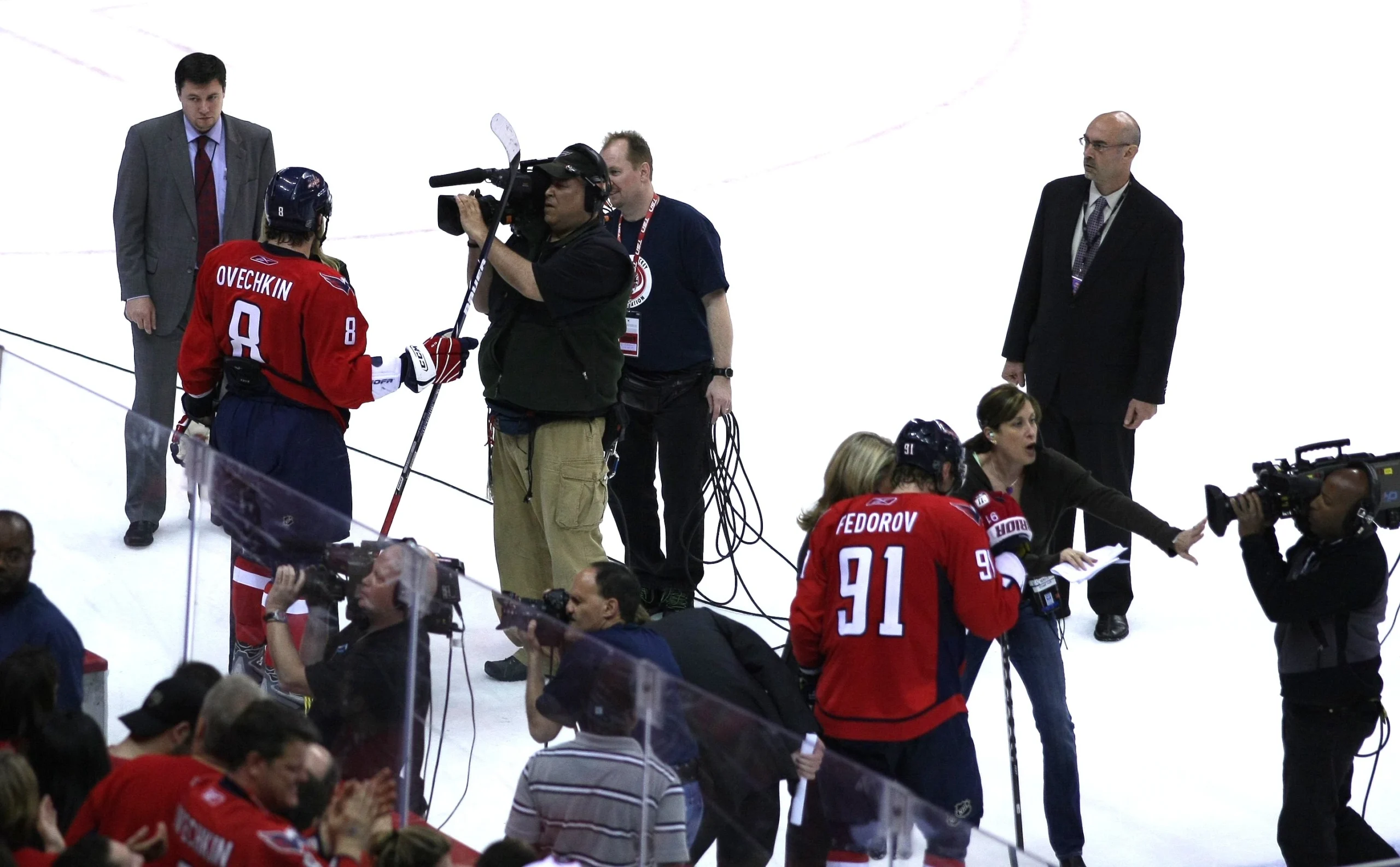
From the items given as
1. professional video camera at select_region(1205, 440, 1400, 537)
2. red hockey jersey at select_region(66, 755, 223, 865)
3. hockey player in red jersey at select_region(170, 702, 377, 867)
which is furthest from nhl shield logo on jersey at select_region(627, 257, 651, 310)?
red hockey jersey at select_region(66, 755, 223, 865)

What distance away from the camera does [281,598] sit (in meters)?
4.16

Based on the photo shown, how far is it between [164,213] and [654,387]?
1.80 meters

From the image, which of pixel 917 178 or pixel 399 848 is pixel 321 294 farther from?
pixel 917 178

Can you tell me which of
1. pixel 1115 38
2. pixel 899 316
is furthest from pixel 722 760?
pixel 1115 38

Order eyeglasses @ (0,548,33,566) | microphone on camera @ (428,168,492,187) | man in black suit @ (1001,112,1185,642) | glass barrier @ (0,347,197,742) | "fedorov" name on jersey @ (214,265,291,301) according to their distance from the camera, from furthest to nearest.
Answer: man in black suit @ (1001,112,1185,642) < microphone on camera @ (428,168,492,187) < "fedorov" name on jersey @ (214,265,291,301) < glass barrier @ (0,347,197,742) < eyeglasses @ (0,548,33,566)

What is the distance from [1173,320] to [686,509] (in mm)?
1713

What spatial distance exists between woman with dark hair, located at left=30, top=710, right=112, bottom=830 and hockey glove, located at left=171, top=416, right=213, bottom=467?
82 centimetres

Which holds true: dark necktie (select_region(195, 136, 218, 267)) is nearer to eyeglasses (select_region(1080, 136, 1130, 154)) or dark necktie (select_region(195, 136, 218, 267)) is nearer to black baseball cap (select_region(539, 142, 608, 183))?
black baseball cap (select_region(539, 142, 608, 183))

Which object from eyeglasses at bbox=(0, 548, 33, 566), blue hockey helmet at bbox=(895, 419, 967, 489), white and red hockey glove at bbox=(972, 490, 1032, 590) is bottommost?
eyeglasses at bbox=(0, 548, 33, 566)

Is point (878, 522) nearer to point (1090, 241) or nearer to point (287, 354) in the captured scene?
point (287, 354)

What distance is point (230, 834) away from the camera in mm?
3094

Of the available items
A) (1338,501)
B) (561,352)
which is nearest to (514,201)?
(561,352)

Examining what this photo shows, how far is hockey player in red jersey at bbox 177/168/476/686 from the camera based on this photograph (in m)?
4.87

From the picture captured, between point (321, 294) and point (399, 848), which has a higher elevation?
point (321, 294)
